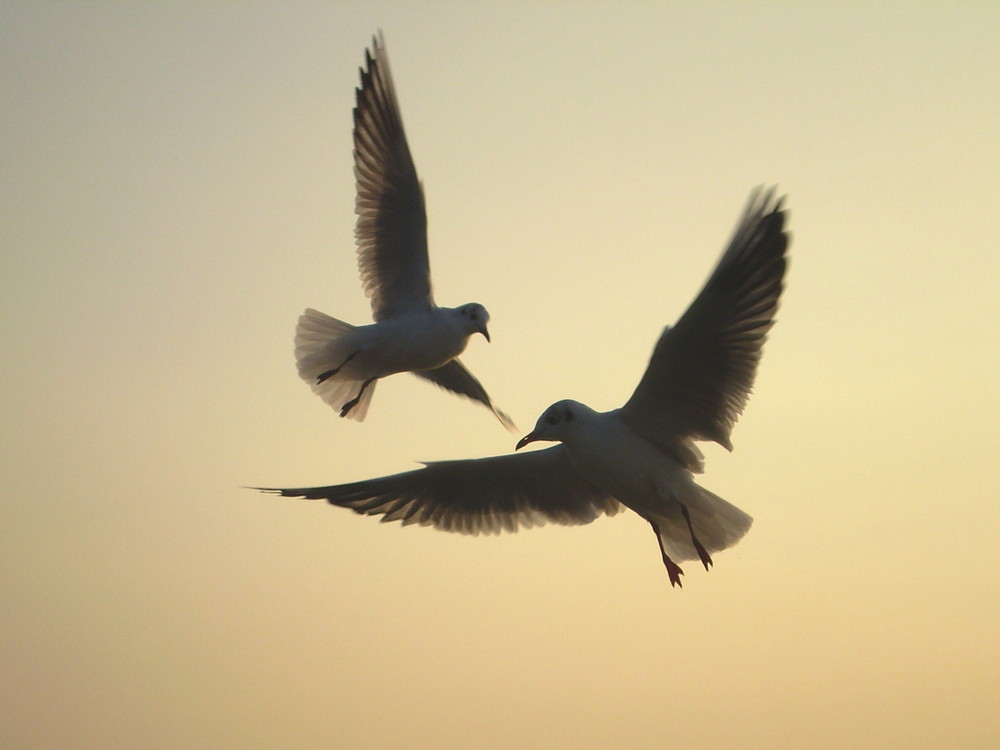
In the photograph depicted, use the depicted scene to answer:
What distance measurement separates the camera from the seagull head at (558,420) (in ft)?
19.9

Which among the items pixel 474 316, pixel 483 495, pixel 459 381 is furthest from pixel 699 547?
pixel 459 381

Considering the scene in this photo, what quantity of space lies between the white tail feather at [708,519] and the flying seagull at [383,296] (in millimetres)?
1708

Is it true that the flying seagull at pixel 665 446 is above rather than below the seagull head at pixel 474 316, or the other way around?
below

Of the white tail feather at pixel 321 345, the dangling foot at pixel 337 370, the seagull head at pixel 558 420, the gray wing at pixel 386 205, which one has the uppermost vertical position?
the gray wing at pixel 386 205

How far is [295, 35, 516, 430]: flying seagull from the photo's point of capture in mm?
7363

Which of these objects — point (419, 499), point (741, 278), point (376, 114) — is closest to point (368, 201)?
point (376, 114)

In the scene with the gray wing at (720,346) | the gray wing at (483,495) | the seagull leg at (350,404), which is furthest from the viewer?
the seagull leg at (350,404)

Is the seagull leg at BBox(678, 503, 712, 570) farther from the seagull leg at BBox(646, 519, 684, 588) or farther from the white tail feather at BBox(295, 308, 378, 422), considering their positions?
the white tail feather at BBox(295, 308, 378, 422)

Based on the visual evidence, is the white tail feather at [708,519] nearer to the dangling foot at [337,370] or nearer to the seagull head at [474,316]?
the seagull head at [474,316]

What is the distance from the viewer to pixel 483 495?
7266 mm

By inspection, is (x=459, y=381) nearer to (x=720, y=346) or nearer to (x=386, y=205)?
(x=386, y=205)

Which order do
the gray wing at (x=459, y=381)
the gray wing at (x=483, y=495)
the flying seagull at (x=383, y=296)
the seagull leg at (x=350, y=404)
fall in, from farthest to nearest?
1. the gray wing at (x=459, y=381)
2. the seagull leg at (x=350, y=404)
3. the flying seagull at (x=383, y=296)
4. the gray wing at (x=483, y=495)

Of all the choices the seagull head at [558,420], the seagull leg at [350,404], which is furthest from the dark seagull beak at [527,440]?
the seagull leg at [350,404]

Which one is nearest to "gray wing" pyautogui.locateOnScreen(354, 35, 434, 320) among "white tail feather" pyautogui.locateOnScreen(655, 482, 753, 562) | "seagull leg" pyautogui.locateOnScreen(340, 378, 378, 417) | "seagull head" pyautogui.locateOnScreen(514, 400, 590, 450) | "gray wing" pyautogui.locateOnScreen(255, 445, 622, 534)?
"seagull leg" pyautogui.locateOnScreen(340, 378, 378, 417)
